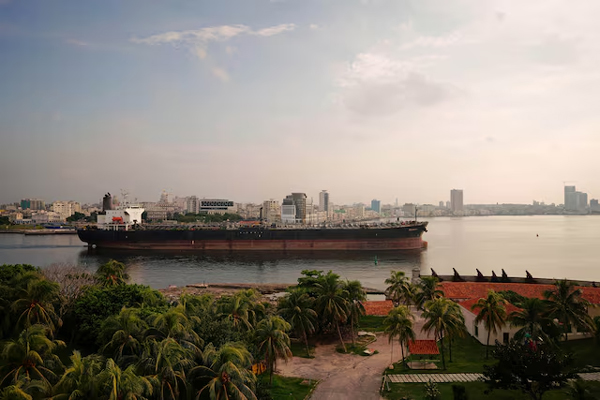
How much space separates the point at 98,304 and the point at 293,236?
148ft

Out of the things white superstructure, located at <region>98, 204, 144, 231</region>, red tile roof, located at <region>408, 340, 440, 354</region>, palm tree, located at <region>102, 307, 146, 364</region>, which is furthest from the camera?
white superstructure, located at <region>98, 204, 144, 231</region>

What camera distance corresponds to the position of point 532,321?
1574cm

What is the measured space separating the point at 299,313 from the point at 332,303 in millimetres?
1784

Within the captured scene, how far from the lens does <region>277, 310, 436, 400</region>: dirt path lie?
14.4 metres

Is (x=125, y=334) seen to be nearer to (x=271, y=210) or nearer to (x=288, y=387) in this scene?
(x=288, y=387)

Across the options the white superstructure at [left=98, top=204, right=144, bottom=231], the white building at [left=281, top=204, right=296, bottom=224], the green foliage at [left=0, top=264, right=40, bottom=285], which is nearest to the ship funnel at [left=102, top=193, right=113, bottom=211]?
the white superstructure at [left=98, top=204, right=144, bottom=231]

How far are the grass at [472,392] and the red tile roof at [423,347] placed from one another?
2.75 meters

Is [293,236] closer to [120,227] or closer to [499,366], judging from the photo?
[120,227]

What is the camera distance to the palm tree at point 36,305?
53.3ft

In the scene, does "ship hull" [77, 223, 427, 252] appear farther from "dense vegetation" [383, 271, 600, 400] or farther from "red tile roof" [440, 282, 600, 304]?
"dense vegetation" [383, 271, 600, 400]

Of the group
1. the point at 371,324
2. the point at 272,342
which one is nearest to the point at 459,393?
the point at 272,342

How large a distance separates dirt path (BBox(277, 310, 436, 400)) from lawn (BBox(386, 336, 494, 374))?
902 millimetres

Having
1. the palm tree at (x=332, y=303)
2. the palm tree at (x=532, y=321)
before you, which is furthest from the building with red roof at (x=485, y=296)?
the palm tree at (x=332, y=303)

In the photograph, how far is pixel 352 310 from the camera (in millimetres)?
20047
